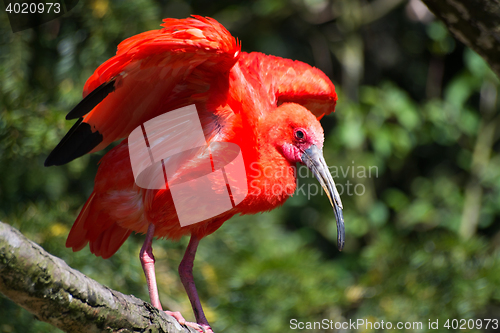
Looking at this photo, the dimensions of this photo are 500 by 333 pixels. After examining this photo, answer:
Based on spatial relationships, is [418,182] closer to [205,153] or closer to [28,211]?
[205,153]

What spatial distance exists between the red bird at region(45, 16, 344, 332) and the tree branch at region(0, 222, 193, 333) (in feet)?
1.95

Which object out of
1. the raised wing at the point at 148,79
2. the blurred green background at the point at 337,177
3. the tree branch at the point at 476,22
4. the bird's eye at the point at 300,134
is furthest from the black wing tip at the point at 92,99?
the tree branch at the point at 476,22

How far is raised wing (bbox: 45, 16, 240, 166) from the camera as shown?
5.24 ft

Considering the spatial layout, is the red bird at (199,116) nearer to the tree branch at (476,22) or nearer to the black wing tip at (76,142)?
the black wing tip at (76,142)

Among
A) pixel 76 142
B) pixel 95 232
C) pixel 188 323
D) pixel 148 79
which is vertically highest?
pixel 148 79

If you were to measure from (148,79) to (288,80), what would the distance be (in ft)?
2.31

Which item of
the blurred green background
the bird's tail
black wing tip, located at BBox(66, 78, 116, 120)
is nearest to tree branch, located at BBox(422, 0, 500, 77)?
black wing tip, located at BBox(66, 78, 116, 120)

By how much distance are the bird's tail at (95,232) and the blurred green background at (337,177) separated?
0.36 metres

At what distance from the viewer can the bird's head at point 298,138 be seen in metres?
1.98

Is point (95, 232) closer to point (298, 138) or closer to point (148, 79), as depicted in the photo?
point (148, 79)

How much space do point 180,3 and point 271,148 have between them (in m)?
1.94

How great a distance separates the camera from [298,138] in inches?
79.0

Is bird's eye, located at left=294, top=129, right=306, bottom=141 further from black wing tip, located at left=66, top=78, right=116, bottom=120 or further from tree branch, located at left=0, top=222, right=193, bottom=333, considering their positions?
tree branch, located at left=0, top=222, right=193, bottom=333

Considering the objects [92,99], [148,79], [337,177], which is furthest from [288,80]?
[337,177]
